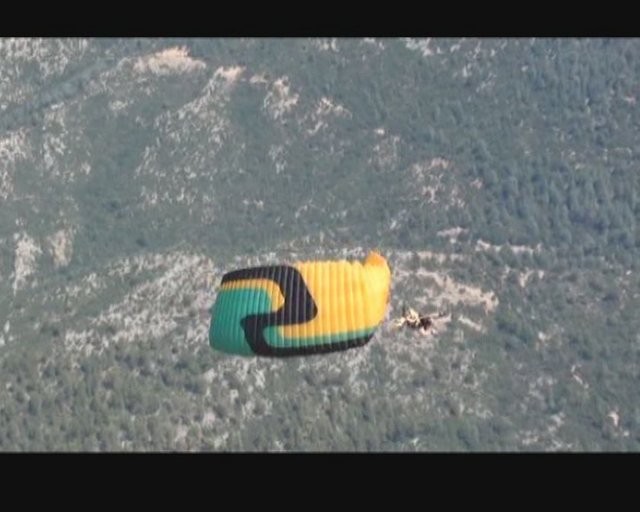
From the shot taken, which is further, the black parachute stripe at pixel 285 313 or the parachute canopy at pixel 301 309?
the black parachute stripe at pixel 285 313

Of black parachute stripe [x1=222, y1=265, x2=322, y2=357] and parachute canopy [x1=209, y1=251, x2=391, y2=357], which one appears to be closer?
parachute canopy [x1=209, y1=251, x2=391, y2=357]

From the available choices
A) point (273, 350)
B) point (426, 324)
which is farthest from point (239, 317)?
point (426, 324)

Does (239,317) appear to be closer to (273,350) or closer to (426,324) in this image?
(273,350)

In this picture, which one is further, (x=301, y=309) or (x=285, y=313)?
(x=285, y=313)

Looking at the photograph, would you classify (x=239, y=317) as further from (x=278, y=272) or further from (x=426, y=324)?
(x=426, y=324)
